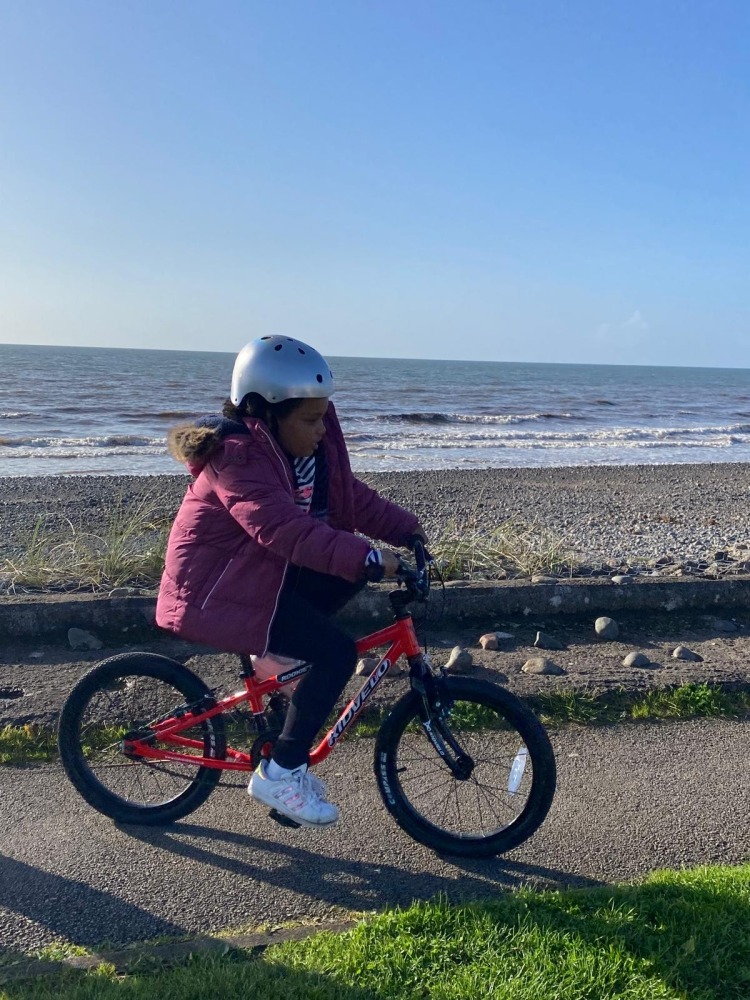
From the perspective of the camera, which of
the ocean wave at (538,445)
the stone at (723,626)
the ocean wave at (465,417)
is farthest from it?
the ocean wave at (465,417)

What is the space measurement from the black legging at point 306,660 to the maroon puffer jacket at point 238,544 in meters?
0.07

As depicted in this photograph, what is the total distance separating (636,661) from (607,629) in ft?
1.58

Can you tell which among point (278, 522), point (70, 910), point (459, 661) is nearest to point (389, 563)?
point (278, 522)

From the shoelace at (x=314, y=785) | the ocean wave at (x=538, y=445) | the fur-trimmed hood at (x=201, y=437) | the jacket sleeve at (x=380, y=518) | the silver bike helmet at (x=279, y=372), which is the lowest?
the shoelace at (x=314, y=785)

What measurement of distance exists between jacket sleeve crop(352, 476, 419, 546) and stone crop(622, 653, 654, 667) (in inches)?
79.6

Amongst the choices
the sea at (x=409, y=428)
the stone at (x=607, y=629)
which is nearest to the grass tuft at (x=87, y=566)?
the stone at (x=607, y=629)

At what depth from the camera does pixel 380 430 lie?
2867 cm

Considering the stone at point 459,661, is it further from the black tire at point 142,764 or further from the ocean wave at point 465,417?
the ocean wave at point 465,417

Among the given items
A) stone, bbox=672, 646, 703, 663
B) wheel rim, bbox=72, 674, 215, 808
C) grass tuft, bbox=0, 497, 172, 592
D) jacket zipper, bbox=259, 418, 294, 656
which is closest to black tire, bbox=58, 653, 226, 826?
wheel rim, bbox=72, 674, 215, 808

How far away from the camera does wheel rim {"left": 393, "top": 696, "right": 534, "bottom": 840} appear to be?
344 cm

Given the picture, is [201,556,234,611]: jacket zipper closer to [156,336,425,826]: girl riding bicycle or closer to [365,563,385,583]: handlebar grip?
[156,336,425,826]: girl riding bicycle

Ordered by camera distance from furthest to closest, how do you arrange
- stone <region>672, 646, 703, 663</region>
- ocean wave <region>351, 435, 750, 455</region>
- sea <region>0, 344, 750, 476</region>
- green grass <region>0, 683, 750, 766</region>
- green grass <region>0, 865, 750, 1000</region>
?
1. ocean wave <region>351, 435, 750, 455</region>
2. sea <region>0, 344, 750, 476</region>
3. stone <region>672, 646, 703, 663</region>
4. green grass <region>0, 683, 750, 766</region>
5. green grass <region>0, 865, 750, 1000</region>

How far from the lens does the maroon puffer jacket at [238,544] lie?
303 cm

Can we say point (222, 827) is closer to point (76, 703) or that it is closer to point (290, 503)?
point (76, 703)
